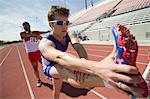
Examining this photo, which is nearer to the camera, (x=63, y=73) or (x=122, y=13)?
(x=63, y=73)

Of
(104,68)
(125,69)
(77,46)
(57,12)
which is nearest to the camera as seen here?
(125,69)

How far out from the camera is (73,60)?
208 centimetres

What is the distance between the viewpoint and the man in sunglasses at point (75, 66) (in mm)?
1778

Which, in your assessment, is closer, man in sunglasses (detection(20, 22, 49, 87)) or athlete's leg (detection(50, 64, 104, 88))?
athlete's leg (detection(50, 64, 104, 88))

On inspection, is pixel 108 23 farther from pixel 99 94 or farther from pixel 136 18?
pixel 99 94

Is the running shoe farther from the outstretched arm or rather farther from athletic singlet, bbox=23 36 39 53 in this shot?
athletic singlet, bbox=23 36 39 53

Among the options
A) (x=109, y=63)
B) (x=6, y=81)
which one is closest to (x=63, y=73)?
(x=109, y=63)

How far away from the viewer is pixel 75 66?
206cm

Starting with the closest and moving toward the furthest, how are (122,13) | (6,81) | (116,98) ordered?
(116,98) → (6,81) → (122,13)

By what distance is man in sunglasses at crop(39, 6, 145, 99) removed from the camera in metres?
1.78

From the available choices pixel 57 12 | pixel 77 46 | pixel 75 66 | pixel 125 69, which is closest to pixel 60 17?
pixel 57 12

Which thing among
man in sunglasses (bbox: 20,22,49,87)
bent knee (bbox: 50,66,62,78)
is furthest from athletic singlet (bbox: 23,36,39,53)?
bent knee (bbox: 50,66,62,78)

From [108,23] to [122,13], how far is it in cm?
199

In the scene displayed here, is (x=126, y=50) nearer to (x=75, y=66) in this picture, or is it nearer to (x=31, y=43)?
(x=75, y=66)
